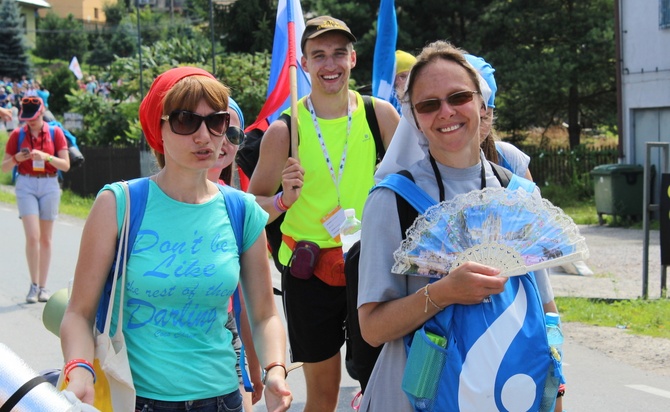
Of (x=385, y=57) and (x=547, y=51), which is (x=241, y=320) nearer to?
(x=385, y=57)

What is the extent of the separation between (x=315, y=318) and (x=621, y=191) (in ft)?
52.2

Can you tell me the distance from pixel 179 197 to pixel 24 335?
580cm

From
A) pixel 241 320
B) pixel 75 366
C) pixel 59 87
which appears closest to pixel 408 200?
pixel 75 366

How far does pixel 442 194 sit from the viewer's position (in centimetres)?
296

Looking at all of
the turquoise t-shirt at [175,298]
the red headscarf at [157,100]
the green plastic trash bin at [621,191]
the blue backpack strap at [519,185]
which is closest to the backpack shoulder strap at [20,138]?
the red headscarf at [157,100]

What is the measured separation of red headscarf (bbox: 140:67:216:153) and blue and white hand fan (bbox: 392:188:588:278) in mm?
892

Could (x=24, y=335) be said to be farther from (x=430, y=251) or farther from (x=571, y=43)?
(x=571, y=43)

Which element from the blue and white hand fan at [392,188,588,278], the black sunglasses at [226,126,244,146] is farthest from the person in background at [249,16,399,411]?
the blue and white hand fan at [392,188,588,278]

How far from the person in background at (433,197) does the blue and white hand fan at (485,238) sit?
0.07 meters

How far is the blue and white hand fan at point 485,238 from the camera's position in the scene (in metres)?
2.79

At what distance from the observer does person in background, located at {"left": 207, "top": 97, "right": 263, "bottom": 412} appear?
4012 mm

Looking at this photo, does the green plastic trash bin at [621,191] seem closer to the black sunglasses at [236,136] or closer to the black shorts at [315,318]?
the black shorts at [315,318]

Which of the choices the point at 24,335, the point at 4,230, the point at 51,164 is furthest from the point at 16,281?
the point at 4,230

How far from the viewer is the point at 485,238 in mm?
2809
